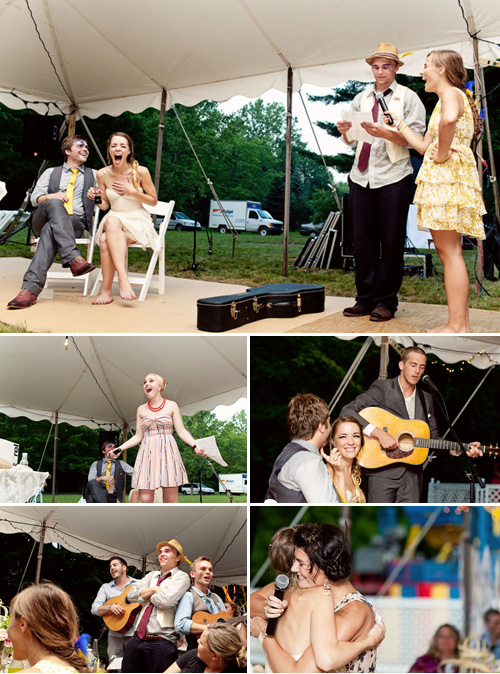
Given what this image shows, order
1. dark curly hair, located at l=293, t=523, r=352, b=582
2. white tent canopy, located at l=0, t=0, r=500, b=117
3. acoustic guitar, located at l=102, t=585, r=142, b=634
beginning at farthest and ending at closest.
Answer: white tent canopy, located at l=0, t=0, r=500, b=117, acoustic guitar, located at l=102, t=585, r=142, b=634, dark curly hair, located at l=293, t=523, r=352, b=582

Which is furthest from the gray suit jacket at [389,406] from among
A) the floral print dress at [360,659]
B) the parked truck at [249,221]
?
the parked truck at [249,221]

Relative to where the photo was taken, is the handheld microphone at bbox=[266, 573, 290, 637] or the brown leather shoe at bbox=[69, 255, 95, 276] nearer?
the handheld microphone at bbox=[266, 573, 290, 637]

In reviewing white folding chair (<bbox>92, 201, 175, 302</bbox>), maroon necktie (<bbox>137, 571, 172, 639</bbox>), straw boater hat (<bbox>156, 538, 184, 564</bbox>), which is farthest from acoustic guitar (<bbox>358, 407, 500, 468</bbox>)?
white folding chair (<bbox>92, 201, 175, 302</bbox>)

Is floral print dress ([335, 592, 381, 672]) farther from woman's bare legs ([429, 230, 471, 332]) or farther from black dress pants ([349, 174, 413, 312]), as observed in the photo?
black dress pants ([349, 174, 413, 312])

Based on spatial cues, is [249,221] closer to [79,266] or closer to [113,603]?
[79,266]

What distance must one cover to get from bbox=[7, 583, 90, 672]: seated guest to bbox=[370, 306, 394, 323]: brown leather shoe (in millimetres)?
2832

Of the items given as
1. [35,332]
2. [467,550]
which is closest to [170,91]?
[35,332]

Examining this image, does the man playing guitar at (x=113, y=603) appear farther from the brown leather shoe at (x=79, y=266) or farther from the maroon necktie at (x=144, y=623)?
the brown leather shoe at (x=79, y=266)

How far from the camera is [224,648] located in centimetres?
401

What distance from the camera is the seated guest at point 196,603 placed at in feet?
13.3

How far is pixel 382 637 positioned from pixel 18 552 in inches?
94.7

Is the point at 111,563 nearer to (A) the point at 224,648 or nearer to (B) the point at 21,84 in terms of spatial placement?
(A) the point at 224,648

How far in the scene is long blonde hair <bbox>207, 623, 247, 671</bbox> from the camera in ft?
13.1

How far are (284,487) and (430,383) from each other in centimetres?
96
